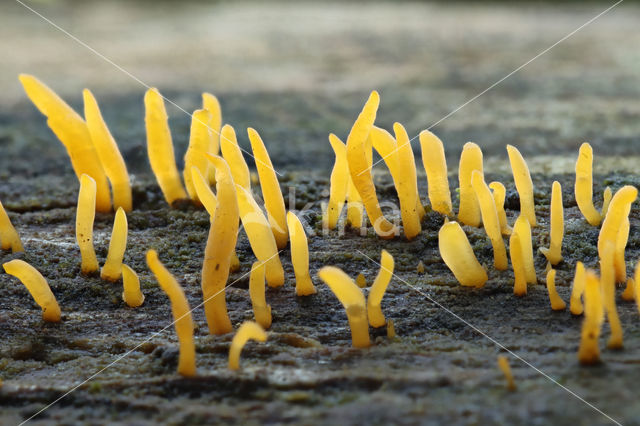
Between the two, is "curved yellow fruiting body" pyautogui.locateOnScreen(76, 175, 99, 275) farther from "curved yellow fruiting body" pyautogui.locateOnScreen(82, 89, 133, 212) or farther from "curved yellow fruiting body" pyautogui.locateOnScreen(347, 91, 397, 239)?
"curved yellow fruiting body" pyautogui.locateOnScreen(347, 91, 397, 239)

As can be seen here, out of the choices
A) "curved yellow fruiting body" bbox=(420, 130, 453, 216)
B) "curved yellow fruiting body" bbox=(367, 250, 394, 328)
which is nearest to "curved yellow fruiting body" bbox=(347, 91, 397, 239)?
"curved yellow fruiting body" bbox=(420, 130, 453, 216)

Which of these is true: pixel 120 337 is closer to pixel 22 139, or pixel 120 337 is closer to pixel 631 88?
pixel 22 139

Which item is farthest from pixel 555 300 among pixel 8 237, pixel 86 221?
pixel 8 237

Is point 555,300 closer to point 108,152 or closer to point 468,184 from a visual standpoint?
point 468,184

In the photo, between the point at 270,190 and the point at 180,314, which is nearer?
the point at 180,314

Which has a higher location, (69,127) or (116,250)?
(69,127)

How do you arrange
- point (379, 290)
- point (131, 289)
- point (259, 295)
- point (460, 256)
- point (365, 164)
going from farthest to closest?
point (365, 164) → point (131, 289) → point (460, 256) → point (259, 295) → point (379, 290)

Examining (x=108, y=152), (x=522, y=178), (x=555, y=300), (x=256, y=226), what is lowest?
(x=555, y=300)

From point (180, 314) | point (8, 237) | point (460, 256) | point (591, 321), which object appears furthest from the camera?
point (8, 237)
